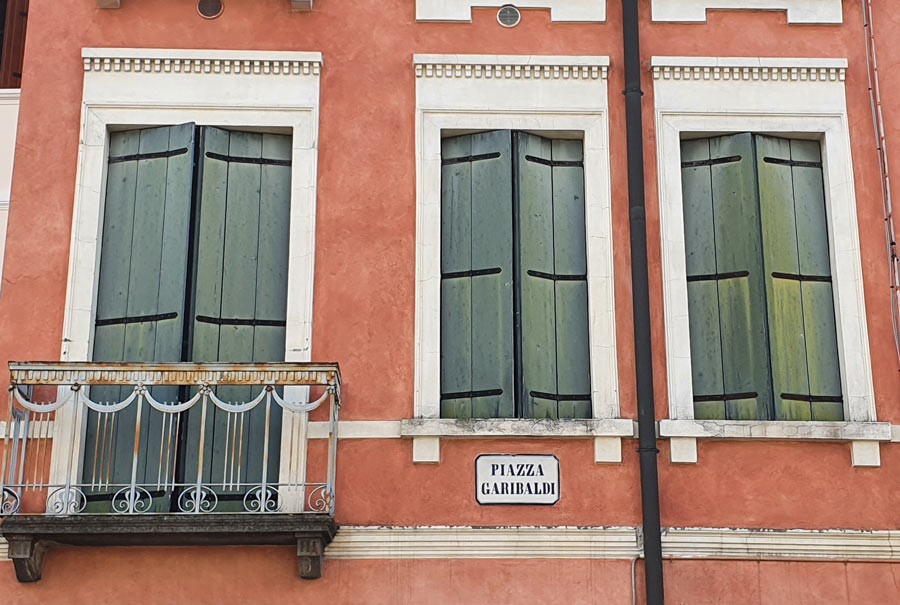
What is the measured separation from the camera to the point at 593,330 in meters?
11.6

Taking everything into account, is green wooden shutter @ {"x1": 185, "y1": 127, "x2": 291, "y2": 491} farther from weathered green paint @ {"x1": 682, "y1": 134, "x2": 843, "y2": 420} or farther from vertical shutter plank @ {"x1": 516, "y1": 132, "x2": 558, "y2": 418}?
weathered green paint @ {"x1": 682, "y1": 134, "x2": 843, "y2": 420}

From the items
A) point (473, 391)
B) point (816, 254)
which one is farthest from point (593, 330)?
point (816, 254)

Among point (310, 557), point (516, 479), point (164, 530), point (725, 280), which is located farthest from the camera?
point (725, 280)

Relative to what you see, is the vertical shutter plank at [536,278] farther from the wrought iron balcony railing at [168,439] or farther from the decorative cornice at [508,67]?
the wrought iron balcony railing at [168,439]

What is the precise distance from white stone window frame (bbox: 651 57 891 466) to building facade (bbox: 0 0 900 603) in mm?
26

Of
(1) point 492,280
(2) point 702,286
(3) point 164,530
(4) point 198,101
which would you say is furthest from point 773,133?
(3) point 164,530

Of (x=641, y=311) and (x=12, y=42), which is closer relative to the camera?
(x=641, y=311)

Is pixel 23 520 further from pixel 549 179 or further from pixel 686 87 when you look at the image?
pixel 686 87

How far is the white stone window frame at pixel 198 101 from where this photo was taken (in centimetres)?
1184

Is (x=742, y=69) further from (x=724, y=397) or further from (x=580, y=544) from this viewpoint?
(x=580, y=544)

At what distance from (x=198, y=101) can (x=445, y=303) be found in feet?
9.23

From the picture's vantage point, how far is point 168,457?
35.3 feet

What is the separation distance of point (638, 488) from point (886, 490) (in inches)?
79.1

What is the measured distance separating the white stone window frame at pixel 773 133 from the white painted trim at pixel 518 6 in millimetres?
742
